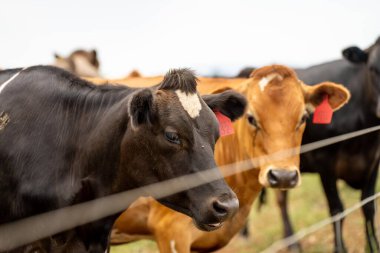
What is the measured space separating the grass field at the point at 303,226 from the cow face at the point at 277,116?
7.01 feet

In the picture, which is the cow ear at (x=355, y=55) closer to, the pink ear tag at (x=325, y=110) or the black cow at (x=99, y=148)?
the pink ear tag at (x=325, y=110)

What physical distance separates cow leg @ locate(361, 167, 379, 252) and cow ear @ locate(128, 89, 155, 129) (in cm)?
321

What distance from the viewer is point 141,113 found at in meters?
3.07

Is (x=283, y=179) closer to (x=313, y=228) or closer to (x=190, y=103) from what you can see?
(x=313, y=228)

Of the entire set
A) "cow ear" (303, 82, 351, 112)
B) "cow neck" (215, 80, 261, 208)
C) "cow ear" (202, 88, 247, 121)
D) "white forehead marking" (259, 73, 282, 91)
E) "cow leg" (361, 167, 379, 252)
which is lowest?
"cow leg" (361, 167, 379, 252)

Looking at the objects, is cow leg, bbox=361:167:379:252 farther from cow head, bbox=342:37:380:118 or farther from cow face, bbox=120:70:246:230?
cow face, bbox=120:70:246:230

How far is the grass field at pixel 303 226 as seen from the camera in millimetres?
6371

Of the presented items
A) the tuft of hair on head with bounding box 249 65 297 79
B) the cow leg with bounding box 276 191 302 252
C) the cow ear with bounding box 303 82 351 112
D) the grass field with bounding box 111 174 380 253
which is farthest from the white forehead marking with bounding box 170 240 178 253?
the cow leg with bounding box 276 191 302 252

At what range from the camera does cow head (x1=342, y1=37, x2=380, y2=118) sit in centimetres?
571

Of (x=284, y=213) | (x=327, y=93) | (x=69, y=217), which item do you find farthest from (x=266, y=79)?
(x=284, y=213)

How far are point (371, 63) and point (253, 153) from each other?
208 centimetres

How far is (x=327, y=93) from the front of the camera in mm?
4801

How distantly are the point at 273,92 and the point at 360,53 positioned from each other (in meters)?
1.88

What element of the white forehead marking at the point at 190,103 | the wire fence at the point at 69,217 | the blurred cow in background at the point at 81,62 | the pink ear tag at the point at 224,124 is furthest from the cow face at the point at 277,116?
the blurred cow in background at the point at 81,62
